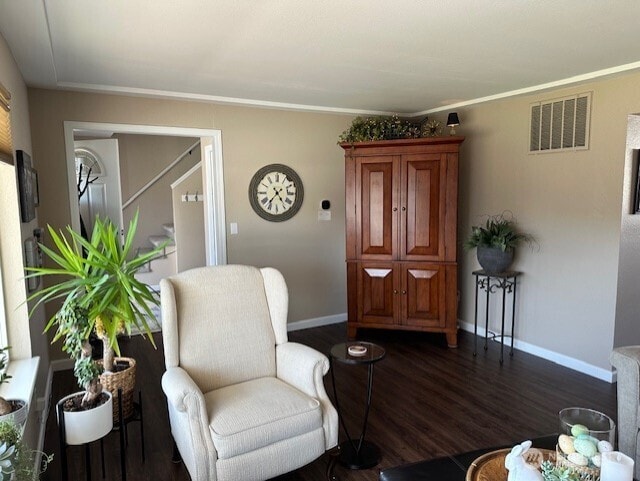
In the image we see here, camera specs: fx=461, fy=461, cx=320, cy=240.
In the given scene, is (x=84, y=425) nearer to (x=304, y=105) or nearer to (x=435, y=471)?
(x=435, y=471)

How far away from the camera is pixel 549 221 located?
4000mm

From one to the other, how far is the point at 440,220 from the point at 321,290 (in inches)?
62.2

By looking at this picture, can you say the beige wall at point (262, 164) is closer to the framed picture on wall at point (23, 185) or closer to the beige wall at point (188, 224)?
the framed picture on wall at point (23, 185)

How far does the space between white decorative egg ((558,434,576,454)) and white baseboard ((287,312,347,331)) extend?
3.57 m

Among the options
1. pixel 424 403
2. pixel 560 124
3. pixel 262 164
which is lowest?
pixel 424 403

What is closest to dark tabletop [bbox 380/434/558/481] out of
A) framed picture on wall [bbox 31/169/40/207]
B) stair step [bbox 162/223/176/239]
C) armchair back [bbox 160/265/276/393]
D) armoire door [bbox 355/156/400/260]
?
armchair back [bbox 160/265/276/393]

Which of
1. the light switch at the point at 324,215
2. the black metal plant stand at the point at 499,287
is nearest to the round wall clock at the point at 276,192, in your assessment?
the light switch at the point at 324,215

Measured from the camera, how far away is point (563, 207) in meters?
3.88

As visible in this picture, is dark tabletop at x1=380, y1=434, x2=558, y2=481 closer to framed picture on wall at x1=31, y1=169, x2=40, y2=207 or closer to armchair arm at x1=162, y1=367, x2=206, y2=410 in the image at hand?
armchair arm at x1=162, y1=367, x2=206, y2=410

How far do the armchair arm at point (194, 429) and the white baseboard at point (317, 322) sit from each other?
277 centimetres

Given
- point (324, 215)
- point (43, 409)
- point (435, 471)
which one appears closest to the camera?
point (435, 471)

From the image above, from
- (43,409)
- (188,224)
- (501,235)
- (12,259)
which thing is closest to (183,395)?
(12,259)

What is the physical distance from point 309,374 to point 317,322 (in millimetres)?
2701

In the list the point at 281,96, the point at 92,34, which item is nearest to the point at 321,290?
the point at 281,96
